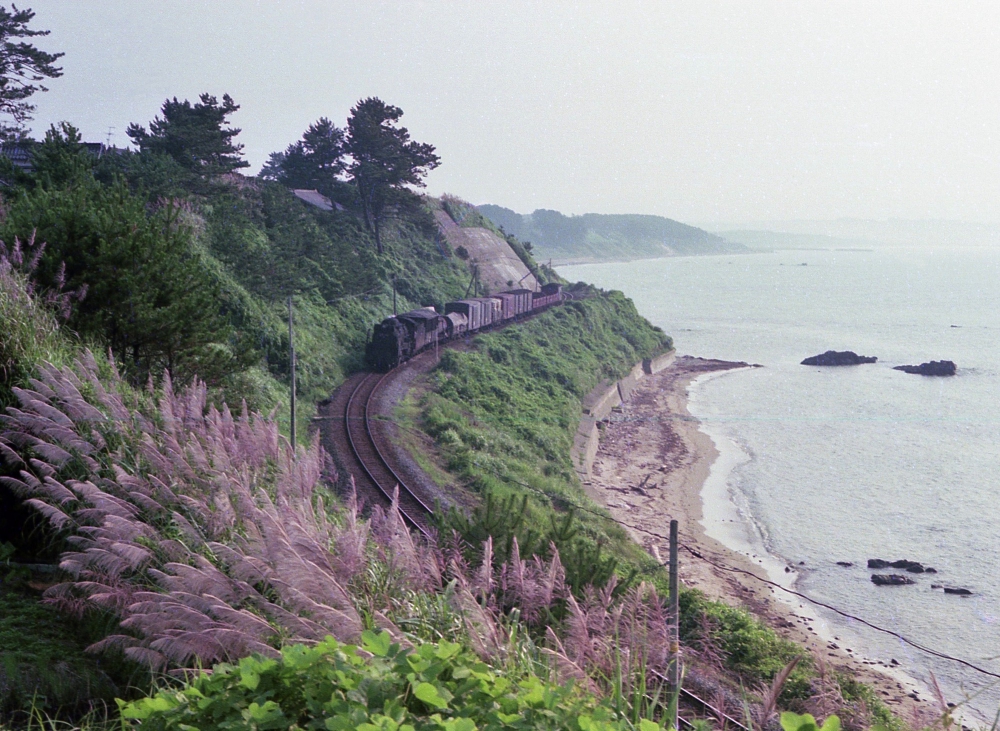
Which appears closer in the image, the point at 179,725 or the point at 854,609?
the point at 179,725

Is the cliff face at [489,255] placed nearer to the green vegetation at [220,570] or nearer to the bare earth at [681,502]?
the bare earth at [681,502]

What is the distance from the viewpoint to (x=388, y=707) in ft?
10.9

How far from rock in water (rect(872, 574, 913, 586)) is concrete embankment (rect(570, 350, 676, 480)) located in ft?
39.0

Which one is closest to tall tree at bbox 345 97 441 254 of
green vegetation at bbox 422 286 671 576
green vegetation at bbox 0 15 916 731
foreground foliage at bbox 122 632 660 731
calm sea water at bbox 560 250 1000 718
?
green vegetation at bbox 422 286 671 576

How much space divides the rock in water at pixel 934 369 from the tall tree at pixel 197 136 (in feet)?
184

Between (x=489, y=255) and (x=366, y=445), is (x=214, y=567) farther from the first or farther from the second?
(x=489, y=255)

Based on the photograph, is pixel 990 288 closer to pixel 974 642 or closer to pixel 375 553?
pixel 974 642

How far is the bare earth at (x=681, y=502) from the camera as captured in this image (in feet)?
66.5

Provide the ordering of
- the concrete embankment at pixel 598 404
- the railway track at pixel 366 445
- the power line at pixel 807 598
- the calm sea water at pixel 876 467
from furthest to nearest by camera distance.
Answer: the concrete embankment at pixel 598 404 → the calm sea water at pixel 876 467 → the railway track at pixel 366 445 → the power line at pixel 807 598

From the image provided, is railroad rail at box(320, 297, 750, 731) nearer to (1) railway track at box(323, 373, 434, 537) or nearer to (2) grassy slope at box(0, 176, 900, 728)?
(1) railway track at box(323, 373, 434, 537)

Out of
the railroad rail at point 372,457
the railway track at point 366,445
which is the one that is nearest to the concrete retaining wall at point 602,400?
the railway track at point 366,445

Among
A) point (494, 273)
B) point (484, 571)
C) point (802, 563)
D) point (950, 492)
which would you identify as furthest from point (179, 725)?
point (494, 273)

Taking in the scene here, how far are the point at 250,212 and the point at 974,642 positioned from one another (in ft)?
124

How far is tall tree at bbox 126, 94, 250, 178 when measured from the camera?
124 feet
